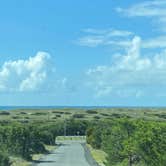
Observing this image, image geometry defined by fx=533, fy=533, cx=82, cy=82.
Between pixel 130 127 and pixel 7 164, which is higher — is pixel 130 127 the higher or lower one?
the higher one

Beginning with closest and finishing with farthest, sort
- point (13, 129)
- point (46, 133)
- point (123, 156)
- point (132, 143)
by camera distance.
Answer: point (132, 143) < point (123, 156) < point (13, 129) < point (46, 133)

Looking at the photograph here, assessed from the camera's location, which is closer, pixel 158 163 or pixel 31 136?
pixel 158 163

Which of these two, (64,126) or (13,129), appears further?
(64,126)

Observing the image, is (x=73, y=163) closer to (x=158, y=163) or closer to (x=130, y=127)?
(x=130, y=127)

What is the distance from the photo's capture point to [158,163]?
32.6 meters

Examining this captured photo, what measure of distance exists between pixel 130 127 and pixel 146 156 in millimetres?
11288

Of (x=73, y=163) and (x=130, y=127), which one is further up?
(x=130, y=127)

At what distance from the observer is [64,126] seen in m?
130

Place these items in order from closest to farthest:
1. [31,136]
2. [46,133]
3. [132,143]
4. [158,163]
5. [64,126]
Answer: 1. [158,163]
2. [132,143]
3. [31,136]
4. [46,133]
5. [64,126]

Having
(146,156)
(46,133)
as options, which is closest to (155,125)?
(146,156)

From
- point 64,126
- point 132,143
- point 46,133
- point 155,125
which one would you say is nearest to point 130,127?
point 132,143

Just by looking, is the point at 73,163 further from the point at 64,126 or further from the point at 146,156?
the point at 64,126

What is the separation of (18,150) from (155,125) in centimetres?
3242

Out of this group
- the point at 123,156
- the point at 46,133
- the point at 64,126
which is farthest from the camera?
the point at 64,126
